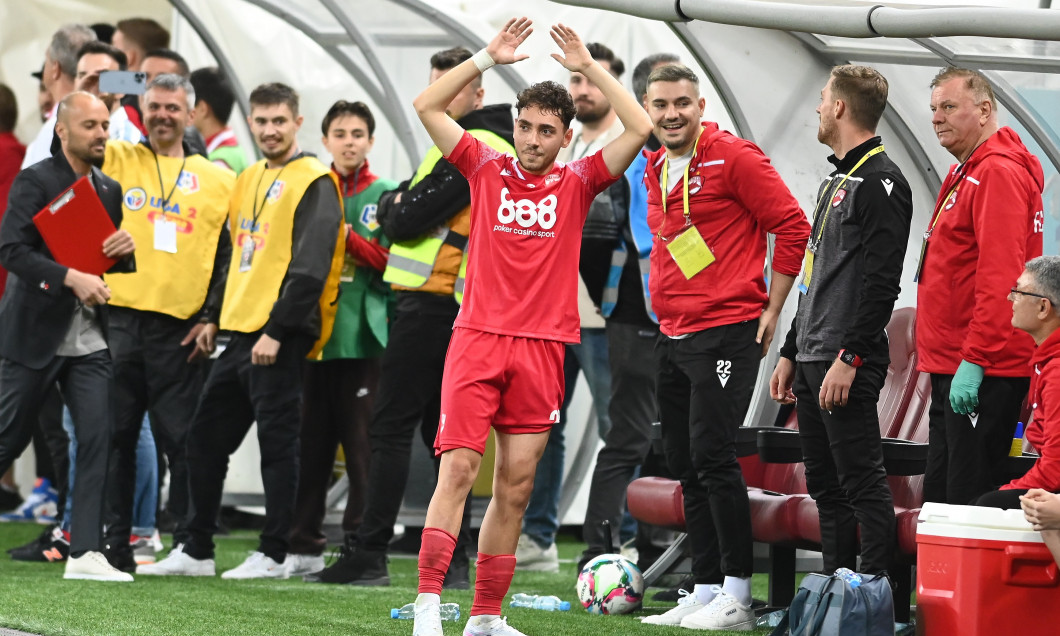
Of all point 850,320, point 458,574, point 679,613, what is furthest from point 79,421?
point 850,320

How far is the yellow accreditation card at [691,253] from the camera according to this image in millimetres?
6055

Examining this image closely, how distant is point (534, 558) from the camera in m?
8.31

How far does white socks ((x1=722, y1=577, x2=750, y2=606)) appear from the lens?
19.7 feet

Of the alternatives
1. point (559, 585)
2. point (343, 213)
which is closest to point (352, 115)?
point (343, 213)

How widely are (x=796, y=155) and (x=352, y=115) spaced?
250 centimetres

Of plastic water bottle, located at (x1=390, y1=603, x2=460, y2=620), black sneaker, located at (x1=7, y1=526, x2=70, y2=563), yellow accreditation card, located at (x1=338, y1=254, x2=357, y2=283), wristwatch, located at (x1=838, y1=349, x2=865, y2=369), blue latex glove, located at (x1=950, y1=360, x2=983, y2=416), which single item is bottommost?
black sneaker, located at (x1=7, y1=526, x2=70, y2=563)

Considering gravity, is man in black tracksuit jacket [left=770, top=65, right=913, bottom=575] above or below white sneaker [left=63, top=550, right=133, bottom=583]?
above

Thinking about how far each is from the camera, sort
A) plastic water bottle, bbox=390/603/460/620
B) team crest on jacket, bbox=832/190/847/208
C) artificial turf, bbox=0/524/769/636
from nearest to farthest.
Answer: team crest on jacket, bbox=832/190/847/208, artificial turf, bbox=0/524/769/636, plastic water bottle, bbox=390/603/460/620

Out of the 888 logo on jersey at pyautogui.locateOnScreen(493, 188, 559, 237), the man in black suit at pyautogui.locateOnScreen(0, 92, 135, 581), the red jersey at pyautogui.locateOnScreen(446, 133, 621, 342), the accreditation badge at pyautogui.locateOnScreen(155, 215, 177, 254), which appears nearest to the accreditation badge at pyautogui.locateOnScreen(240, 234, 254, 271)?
the accreditation badge at pyautogui.locateOnScreen(155, 215, 177, 254)

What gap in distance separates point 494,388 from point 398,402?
1.80 m

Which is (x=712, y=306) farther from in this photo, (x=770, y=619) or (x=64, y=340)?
(x=64, y=340)

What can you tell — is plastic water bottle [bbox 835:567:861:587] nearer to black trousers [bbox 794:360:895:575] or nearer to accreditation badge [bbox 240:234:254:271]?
black trousers [bbox 794:360:895:575]

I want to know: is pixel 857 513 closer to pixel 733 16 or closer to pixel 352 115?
pixel 733 16

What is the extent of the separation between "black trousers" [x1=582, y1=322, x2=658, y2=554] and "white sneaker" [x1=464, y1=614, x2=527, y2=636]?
2.15 metres
